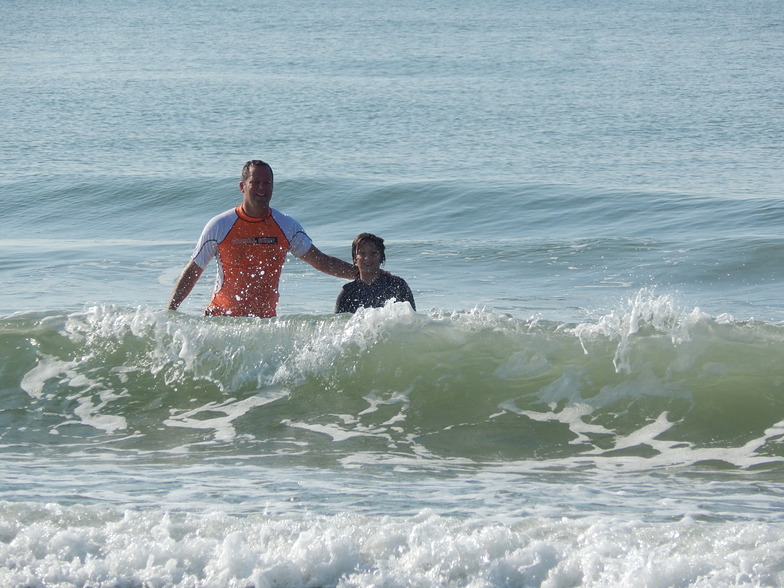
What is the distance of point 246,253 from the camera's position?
694cm

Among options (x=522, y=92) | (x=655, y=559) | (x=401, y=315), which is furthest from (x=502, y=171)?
(x=655, y=559)

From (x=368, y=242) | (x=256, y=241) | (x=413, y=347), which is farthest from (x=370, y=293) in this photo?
(x=256, y=241)

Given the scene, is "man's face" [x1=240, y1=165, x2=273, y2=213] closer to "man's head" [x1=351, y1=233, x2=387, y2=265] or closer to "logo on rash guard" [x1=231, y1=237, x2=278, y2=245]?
"logo on rash guard" [x1=231, y1=237, x2=278, y2=245]

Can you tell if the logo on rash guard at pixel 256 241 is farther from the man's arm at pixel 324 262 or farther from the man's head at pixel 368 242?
the man's head at pixel 368 242

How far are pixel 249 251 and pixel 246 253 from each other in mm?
24

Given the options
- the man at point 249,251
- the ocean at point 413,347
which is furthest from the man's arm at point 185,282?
the ocean at point 413,347

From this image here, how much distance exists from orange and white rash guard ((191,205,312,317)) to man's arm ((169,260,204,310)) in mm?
45

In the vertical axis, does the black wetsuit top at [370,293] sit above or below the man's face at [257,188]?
below

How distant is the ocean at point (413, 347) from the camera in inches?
181

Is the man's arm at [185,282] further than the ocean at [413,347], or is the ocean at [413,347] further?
the man's arm at [185,282]

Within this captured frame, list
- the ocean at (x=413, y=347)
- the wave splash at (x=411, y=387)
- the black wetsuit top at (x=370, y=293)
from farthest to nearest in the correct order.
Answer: the black wetsuit top at (x=370, y=293) → the wave splash at (x=411, y=387) → the ocean at (x=413, y=347)

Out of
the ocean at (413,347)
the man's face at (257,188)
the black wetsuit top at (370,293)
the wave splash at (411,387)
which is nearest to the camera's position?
the ocean at (413,347)

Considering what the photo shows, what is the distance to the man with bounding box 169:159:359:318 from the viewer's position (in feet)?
22.6

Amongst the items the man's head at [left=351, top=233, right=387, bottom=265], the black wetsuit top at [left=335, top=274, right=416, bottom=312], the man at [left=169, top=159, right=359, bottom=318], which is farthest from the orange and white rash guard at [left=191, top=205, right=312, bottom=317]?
the black wetsuit top at [left=335, top=274, right=416, bottom=312]
